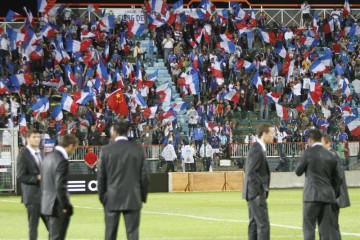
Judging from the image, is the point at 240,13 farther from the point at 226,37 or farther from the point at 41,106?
the point at 41,106

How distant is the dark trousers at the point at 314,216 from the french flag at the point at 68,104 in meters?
28.0

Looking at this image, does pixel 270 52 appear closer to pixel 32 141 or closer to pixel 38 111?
pixel 38 111

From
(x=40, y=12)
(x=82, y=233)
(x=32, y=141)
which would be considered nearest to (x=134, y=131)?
(x=40, y=12)

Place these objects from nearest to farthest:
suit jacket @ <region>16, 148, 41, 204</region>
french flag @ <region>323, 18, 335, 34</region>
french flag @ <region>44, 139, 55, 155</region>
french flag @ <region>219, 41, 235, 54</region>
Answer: suit jacket @ <region>16, 148, 41, 204</region> < french flag @ <region>44, 139, 55, 155</region> < french flag @ <region>219, 41, 235, 54</region> < french flag @ <region>323, 18, 335, 34</region>

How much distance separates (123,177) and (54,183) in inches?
37.5

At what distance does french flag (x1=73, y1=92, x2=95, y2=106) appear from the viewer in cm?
4228

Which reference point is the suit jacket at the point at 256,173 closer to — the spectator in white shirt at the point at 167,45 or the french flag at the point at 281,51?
the spectator in white shirt at the point at 167,45

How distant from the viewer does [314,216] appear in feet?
47.9

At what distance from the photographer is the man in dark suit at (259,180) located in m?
14.4

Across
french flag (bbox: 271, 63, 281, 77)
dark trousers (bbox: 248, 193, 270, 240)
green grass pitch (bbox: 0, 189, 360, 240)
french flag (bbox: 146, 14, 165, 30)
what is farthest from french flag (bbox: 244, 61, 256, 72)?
dark trousers (bbox: 248, 193, 270, 240)

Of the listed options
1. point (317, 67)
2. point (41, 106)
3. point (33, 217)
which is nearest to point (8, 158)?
point (41, 106)

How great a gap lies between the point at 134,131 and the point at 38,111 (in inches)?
173

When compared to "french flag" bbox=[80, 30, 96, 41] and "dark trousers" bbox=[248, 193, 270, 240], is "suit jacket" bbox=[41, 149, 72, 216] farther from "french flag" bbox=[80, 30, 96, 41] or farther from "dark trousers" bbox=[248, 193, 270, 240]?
"french flag" bbox=[80, 30, 96, 41]

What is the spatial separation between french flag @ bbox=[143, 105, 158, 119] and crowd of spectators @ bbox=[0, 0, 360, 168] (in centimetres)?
22
